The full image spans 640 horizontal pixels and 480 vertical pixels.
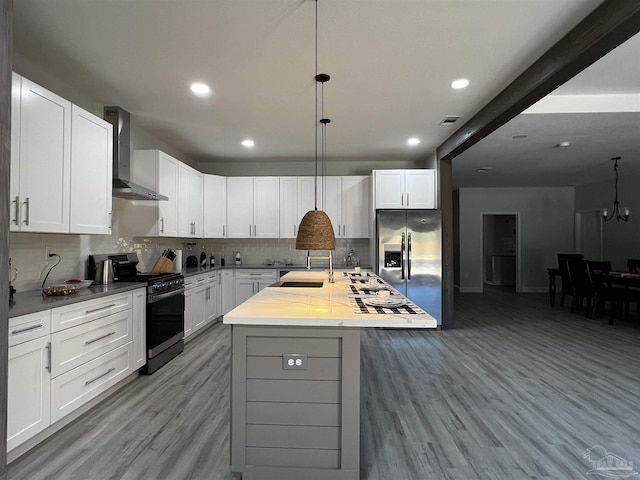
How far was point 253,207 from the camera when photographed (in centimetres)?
593

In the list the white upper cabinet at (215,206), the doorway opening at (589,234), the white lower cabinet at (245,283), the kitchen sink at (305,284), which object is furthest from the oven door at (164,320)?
the doorway opening at (589,234)

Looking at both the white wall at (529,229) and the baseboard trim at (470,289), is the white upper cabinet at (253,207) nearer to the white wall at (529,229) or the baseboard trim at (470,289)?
the white wall at (529,229)

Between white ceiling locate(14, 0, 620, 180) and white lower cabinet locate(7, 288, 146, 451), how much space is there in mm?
1866

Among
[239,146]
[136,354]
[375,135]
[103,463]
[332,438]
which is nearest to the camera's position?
[332,438]

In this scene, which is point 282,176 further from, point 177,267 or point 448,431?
point 448,431

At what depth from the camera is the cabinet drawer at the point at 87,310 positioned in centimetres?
232

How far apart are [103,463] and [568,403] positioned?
10.8ft

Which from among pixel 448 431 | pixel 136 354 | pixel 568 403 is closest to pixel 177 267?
pixel 136 354

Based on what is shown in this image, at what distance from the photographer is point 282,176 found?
5.98 meters

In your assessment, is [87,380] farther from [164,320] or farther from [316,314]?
[316,314]

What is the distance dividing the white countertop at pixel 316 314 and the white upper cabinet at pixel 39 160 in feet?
5.13

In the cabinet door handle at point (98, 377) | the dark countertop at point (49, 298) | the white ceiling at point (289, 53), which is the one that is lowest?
the cabinet door handle at point (98, 377)

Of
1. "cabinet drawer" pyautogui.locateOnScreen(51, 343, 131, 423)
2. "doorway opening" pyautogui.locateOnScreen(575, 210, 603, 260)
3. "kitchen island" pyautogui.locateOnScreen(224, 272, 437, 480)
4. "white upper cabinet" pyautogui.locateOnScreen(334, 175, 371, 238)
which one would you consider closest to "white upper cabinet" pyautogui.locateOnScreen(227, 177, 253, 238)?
"white upper cabinet" pyautogui.locateOnScreen(334, 175, 371, 238)

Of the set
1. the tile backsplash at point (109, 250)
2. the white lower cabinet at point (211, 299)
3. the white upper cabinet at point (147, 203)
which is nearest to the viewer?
the tile backsplash at point (109, 250)
